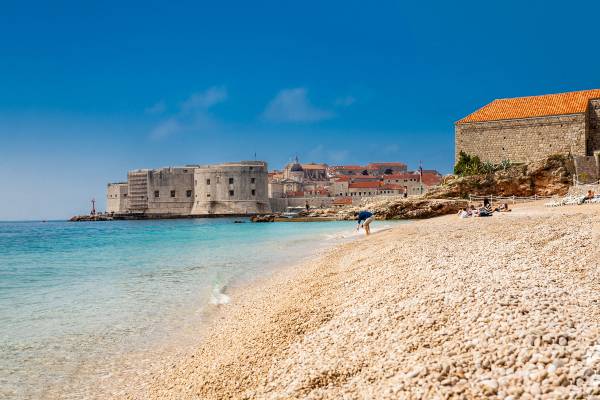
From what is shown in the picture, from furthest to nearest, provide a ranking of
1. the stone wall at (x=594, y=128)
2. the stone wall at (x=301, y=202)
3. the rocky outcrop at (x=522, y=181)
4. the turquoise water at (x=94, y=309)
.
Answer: the stone wall at (x=301, y=202) → the stone wall at (x=594, y=128) → the rocky outcrop at (x=522, y=181) → the turquoise water at (x=94, y=309)

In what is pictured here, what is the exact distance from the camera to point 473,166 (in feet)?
101

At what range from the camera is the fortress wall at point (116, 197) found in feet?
228

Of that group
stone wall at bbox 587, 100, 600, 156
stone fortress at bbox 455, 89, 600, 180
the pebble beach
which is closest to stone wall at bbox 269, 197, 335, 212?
stone fortress at bbox 455, 89, 600, 180

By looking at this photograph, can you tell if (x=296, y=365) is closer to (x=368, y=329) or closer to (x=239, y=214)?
(x=368, y=329)

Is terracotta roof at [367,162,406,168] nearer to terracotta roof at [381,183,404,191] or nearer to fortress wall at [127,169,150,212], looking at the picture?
terracotta roof at [381,183,404,191]

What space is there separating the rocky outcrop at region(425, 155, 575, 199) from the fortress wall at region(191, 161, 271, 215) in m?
A: 32.6

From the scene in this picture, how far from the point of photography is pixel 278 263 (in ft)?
41.1

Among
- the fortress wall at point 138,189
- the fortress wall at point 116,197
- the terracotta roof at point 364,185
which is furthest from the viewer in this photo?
the terracotta roof at point 364,185

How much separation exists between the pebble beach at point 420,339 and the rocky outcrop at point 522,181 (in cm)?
2394

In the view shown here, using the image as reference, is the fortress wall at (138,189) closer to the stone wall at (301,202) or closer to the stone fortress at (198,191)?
the stone fortress at (198,191)

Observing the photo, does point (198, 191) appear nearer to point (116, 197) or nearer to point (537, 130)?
point (116, 197)

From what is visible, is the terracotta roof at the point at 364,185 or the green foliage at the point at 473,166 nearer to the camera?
the green foliage at the point at 473,166

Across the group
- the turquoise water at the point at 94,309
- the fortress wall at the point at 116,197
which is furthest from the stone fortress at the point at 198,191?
the turquoise water at the point at 94,309

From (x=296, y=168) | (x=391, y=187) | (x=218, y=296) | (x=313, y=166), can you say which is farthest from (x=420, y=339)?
(x=313, y=166)
